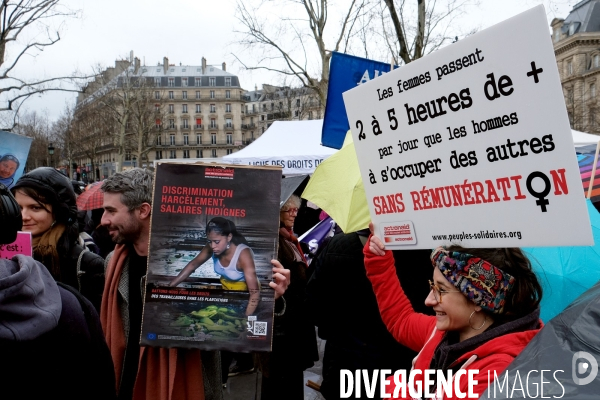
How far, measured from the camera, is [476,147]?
153 cm

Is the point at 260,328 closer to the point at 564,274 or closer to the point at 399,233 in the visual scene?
the point at 399,233

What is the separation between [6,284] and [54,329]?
0.21 m

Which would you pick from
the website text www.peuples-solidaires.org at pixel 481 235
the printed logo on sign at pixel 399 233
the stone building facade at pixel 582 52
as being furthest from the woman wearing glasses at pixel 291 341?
the stone building facade at pixel 582 52

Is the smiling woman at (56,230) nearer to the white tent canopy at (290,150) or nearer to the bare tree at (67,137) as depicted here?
the white tent canopy at (290,150)

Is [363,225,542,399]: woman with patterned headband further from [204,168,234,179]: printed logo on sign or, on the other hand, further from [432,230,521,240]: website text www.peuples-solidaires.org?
[204,168,234,179]: printed logo on sign

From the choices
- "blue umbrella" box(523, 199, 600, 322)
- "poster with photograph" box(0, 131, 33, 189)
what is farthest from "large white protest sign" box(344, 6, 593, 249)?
"poster with photograph" box(0, 131, 33, 189)

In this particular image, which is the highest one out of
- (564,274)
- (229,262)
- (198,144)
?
(198,144)

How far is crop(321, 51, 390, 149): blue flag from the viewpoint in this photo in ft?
12.9

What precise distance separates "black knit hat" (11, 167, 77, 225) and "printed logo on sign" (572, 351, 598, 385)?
2702 mm

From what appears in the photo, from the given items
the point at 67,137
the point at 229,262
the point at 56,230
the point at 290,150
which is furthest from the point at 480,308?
the point at 67,137

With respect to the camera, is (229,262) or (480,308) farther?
(229,262)

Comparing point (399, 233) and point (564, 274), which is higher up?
point (399, 233)

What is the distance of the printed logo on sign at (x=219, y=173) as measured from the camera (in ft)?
6.34

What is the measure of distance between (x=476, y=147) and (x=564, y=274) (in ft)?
3.62
